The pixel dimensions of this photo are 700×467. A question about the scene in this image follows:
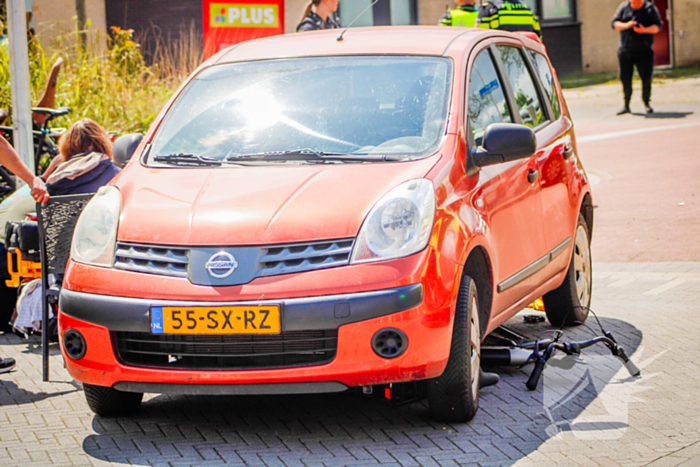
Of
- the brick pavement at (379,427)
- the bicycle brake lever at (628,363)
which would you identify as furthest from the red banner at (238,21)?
the bicycle brake lever at (628,363)

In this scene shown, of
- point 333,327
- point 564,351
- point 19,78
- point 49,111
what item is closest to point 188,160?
point 333,327

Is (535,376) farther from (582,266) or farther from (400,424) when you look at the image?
(582,266)

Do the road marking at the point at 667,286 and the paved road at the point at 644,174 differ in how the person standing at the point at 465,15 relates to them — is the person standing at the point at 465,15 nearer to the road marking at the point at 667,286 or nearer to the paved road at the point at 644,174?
the paved road at the point at 644,174

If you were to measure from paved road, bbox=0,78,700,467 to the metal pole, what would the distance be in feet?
7.03

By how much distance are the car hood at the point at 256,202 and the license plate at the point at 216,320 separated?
26 cm

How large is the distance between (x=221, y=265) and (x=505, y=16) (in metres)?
6.44

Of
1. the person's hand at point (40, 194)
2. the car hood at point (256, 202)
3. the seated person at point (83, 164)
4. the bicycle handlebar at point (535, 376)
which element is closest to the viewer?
the car hood at point (256, 202)

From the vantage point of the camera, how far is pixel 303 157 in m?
4.40

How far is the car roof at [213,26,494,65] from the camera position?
4980 millimetres

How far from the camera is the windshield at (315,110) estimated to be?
4.50 meters

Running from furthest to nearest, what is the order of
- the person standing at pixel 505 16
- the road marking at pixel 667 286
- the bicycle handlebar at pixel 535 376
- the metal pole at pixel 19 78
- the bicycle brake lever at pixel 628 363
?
1. the person standing at pixel 505 16
2. the metal pole at pixel 19 78
3. the road marking at pixel 667 286
4. the bicycle brake lever at pixel 628 363
5. the bicycle handlebar at pixel 535 376

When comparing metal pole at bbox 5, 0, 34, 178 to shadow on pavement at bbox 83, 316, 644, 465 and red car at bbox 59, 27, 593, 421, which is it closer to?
red car at bbox 59, 27, 593, 421

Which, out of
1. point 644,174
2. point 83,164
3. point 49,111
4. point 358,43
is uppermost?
point 358,43

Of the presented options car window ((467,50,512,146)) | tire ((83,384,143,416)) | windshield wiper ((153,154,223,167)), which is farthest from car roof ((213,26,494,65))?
tire ((83,384,143,416))
